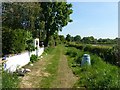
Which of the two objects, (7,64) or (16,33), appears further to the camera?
(16,33)

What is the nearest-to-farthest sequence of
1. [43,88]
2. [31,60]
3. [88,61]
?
[43,88]
[88,61]
[31,60]

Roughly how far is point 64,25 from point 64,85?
3472 centimetres

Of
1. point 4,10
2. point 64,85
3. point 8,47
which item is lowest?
point 64,85

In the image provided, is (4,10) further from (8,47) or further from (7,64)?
(7,64)

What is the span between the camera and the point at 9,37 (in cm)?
1706

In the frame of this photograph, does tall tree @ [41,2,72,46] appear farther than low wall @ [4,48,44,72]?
Yes

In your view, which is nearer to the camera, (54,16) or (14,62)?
(14,62)

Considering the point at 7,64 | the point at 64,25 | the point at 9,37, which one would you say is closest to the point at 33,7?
the point at 9,37

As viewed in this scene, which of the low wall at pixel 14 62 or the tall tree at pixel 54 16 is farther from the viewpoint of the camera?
the tall tree at pixel 54 16

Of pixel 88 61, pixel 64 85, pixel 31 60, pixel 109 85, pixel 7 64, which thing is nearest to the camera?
pixel 109 85

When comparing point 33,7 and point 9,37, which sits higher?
point 33,7

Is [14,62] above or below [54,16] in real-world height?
below

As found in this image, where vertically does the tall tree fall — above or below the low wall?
above

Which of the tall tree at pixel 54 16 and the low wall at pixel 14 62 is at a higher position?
the tall tree at pixel 54 16
